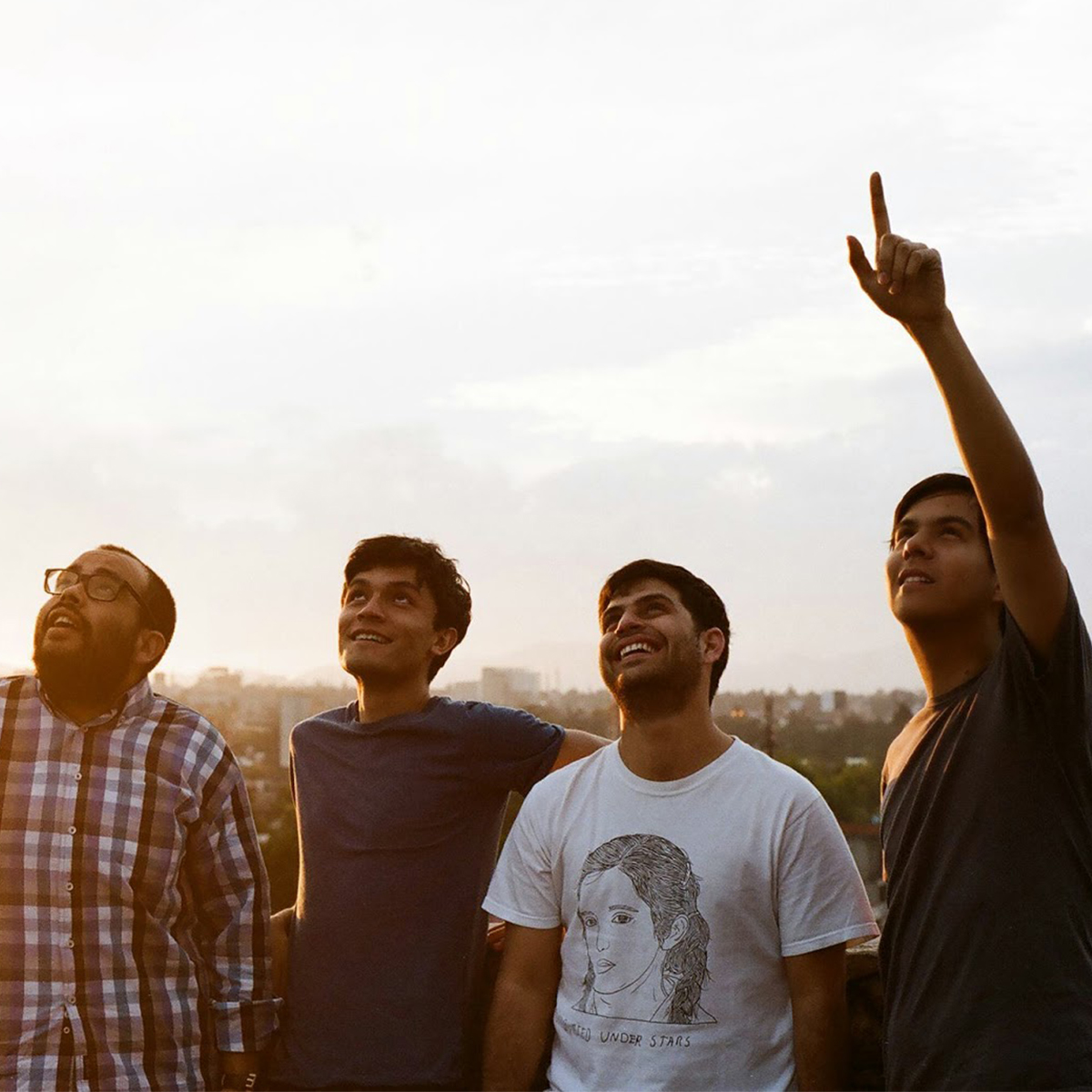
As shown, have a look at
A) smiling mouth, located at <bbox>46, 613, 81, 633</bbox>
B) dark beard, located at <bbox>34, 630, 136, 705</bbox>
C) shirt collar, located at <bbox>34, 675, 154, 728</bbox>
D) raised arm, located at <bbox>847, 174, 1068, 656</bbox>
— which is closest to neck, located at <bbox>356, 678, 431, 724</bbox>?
shirt collar, located at <bbox>34, 675, 154, 728</bbox>

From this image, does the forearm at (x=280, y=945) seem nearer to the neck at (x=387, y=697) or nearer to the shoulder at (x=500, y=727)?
the neck at (x=387, y=697)

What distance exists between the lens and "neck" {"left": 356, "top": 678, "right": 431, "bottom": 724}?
15.6 feet

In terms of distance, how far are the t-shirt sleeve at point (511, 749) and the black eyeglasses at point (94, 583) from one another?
1.16m

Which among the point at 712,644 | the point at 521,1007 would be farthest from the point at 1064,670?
the point at 521,1007

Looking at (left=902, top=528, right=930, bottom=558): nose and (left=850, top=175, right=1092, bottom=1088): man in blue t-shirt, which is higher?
(left=902, top=528, right=930, bottom=558): nose

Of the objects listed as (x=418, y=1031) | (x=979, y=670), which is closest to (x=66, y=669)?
(x=418, y=1031)

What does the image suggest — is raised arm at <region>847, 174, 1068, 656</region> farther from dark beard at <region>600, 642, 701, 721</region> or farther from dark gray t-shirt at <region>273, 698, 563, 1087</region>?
dark gray t-shirt at <region>273, 698, 563, 1087</region>

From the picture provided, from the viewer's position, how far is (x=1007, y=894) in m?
3.34

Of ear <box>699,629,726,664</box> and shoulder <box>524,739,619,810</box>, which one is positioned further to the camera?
ear <box>699,629,726,664</box>

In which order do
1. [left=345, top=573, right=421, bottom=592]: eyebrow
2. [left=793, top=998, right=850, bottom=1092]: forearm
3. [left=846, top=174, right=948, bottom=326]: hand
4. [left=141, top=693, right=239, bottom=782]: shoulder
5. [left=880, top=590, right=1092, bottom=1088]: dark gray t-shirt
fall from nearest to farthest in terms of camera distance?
[left=880, top=590, right=1092, bottom=1088]: dark gray t-shirt < [left=846, top=174, right=948, bottom=326]: hand < [left=793, top=998, right=850, bottom=1092]: forearm < [left=141, top=693, right=239, bottom=782]: shoulder < [left=345, top=573, right=421, bottom=592]: eyebrow

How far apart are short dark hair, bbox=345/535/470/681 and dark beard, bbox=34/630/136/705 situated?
899 mm

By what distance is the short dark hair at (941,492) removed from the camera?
3.73 meters

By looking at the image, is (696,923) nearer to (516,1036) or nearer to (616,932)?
(616,932)

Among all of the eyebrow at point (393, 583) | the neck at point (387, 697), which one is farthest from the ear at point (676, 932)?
the eyebrow at point (393, 583)
